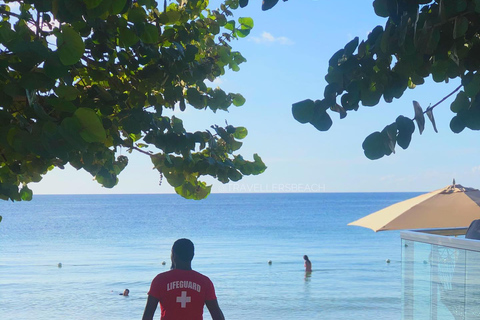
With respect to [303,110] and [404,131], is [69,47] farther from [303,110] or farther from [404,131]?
[404,131]

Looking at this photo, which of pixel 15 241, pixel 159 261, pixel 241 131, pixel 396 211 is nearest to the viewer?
pixel 241 131

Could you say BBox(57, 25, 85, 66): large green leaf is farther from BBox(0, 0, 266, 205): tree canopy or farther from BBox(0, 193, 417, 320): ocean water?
BBox(0, 193, 417, 320): ocean water

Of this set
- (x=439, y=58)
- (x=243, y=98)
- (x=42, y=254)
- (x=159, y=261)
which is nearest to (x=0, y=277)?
(x=159, y=261)

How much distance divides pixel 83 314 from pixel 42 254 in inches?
929

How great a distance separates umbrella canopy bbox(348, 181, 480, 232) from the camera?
952 centimetres

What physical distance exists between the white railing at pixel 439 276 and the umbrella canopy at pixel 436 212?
4.18 m

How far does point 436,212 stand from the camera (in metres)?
9.67

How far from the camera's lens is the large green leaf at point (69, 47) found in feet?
7.39

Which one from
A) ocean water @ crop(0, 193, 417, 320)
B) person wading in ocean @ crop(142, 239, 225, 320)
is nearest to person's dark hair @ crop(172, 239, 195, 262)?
person wading in ocean @ crop(142, 239, 225, 320)

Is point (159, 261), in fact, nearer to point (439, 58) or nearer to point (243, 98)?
point (243, 98)

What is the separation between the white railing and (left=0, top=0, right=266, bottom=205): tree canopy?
1453 mm

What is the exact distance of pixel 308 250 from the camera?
4284 centimetres

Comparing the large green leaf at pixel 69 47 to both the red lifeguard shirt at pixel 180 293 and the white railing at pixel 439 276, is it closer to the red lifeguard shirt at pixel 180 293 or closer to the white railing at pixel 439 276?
the red lifeguard shirt at pixel 180 293

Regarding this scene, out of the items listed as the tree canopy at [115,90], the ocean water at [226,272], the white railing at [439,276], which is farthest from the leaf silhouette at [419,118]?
the ocean water at [226,272]
